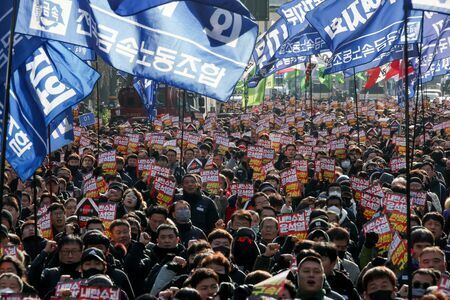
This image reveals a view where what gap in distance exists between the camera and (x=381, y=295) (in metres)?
8.45

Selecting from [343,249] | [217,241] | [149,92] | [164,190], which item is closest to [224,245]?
[217,241]

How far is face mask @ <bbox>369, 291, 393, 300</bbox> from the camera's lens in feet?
27.7

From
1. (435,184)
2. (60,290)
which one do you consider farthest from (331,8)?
(60,290)

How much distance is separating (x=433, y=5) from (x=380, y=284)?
→ 9.04 ft

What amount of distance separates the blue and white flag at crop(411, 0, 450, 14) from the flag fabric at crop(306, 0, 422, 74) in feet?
15.7

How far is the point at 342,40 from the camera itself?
15281 millimetres

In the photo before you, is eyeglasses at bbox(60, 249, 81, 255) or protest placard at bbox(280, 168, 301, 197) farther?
protest placard at bbox(280, 168, 301, 197)

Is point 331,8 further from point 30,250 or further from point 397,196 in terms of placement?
point 30,250

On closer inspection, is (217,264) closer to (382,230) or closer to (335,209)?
(382,230)

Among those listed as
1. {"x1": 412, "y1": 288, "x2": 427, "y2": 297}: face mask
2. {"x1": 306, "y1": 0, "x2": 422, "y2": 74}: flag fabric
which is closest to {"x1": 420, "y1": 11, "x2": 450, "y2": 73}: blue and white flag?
{"x1": 306, "y1": 0, "x2": 422, "y2": 74}: flag fabric

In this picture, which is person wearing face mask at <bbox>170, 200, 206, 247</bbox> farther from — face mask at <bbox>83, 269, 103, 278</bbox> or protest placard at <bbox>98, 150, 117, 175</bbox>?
protest placard at <bbox>98, 150, 117, 175</bbox>

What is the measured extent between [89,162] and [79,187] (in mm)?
428

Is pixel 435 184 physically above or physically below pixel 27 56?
below

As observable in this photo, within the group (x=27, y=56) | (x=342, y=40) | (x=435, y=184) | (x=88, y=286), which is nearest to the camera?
(x=88, y=286)
